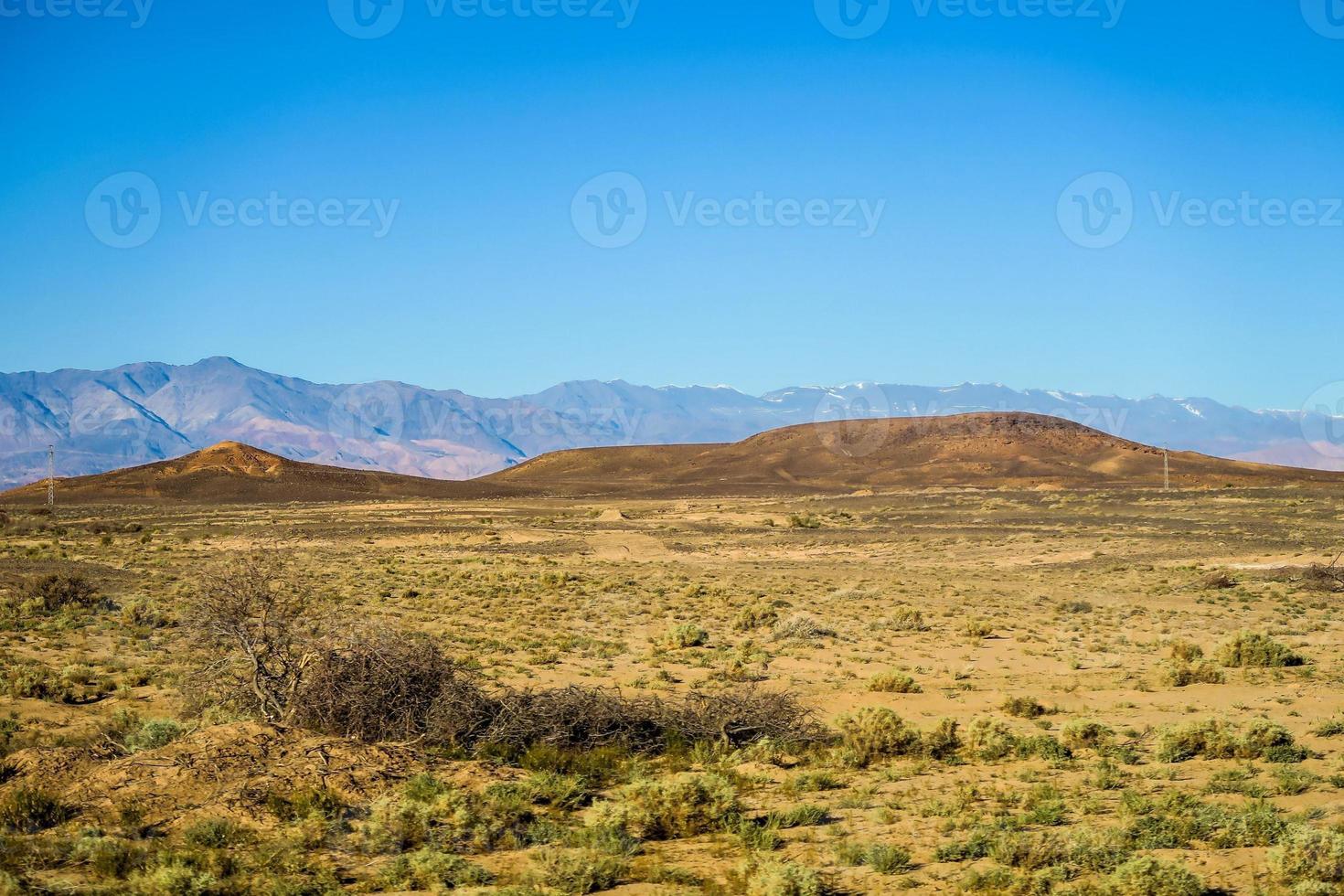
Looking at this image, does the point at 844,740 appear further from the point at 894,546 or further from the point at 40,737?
the point at 894,546

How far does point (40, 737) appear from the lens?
1222 centimetres

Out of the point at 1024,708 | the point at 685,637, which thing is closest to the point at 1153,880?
the point at 1024,708

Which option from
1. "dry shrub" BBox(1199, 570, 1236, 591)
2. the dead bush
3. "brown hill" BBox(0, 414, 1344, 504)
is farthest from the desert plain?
"brown hill" BBox(0, 414, 1344, 504)

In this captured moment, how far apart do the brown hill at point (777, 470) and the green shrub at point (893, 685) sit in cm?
8564

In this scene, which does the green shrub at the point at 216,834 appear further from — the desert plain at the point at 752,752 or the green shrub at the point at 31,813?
the green shrub at the point at 31,813

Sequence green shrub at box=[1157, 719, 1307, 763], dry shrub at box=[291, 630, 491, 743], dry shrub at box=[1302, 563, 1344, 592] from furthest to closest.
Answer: dry shrub at box=[1302, 563, 1344, 592] < green shrub at box=[1157, 719, 1307, 763] < dry shrub at box=[291, 630, 491, 743]

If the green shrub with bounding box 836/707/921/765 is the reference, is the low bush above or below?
above

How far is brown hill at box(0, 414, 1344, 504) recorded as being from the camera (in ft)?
346

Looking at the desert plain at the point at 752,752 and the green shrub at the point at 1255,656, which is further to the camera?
the green shrub at the point at 1255,656

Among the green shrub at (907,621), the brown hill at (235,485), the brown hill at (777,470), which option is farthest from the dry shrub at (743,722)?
the brown hill at (235,485)

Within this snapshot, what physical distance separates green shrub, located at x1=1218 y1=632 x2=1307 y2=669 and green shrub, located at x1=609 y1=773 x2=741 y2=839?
39.1 ft

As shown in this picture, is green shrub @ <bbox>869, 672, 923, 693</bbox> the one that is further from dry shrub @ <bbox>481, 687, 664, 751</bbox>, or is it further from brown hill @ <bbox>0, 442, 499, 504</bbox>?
brown hill @ <bbox>0, 442, 499, 504</bbox>

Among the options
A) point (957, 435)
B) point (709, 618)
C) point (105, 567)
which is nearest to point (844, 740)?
point (709, 618)

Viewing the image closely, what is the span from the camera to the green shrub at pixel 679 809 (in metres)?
9.26
